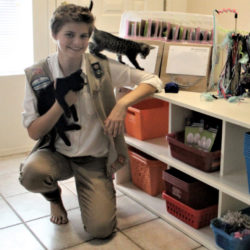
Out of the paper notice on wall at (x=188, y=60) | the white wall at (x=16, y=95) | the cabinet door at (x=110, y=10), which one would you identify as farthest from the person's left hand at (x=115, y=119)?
the cabinet door at (x=110, y=10)

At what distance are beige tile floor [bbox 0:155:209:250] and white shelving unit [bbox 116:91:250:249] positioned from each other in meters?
0.05

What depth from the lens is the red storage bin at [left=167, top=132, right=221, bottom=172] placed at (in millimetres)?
1771

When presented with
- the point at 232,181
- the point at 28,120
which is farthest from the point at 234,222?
the point at 28,120

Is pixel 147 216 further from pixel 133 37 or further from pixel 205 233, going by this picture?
pixel 133 37

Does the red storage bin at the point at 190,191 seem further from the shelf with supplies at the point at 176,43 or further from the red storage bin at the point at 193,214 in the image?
the shelf with supplies at the point at 176,43

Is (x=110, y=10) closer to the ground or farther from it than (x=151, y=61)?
farther from it

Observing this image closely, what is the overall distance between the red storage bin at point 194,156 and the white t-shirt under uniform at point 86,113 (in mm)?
261

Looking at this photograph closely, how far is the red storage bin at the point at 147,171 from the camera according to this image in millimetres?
2168

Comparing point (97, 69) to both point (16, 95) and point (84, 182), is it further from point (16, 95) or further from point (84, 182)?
point (16, 95)

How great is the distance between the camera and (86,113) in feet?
6.09

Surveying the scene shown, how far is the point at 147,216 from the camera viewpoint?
2.06m

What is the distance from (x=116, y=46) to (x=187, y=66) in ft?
1.22

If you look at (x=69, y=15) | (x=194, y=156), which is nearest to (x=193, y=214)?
(x=194, y=156)

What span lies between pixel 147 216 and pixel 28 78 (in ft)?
2.82
